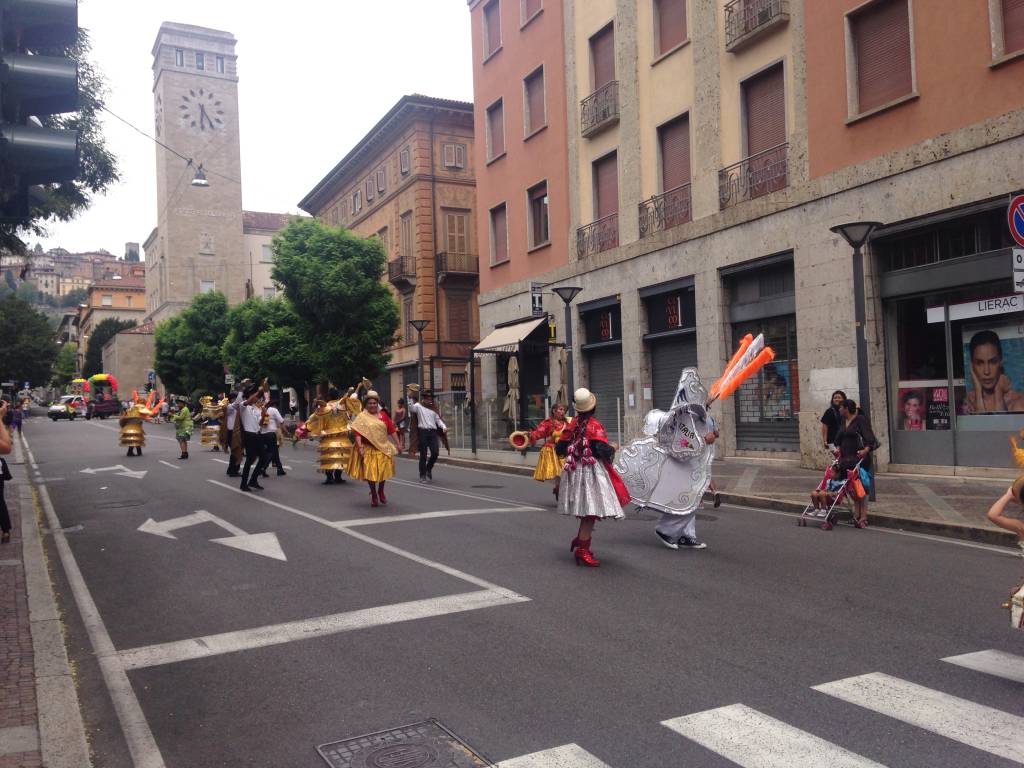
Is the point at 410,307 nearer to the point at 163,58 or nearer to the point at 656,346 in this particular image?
the point at 656,346

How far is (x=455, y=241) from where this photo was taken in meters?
40.2

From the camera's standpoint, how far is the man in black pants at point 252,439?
15.4 m

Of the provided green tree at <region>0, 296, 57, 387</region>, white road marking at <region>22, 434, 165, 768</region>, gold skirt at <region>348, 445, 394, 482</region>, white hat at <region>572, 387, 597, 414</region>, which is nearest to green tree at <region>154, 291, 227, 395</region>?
green tree at <region>0, 296, 57, 387</region>

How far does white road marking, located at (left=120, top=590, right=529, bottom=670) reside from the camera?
227 inches

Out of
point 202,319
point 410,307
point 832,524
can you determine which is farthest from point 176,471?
point 202,319

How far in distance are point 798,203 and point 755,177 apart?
67.4 inches

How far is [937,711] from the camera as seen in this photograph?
14.7 ft

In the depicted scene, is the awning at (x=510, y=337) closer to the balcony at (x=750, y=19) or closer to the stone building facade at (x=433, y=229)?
the balcony at (x=750, y=19)

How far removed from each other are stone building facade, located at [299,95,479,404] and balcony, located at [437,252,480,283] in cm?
4

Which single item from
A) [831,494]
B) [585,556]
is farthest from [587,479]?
[831,494]

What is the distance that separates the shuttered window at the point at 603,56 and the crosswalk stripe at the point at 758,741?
2143 cm

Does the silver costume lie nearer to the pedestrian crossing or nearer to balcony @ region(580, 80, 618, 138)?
the pedestrian crossing

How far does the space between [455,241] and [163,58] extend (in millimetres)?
48465

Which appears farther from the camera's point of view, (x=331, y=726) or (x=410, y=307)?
(x=410, y=307)
